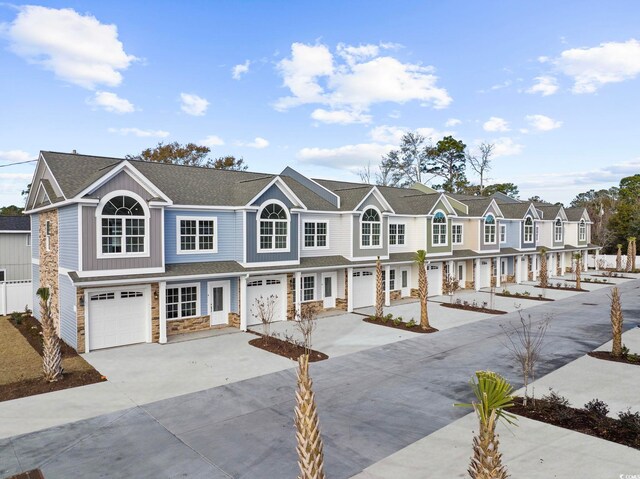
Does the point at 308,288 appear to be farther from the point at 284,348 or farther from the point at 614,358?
the point at 614,358

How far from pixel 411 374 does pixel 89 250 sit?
38.9ft

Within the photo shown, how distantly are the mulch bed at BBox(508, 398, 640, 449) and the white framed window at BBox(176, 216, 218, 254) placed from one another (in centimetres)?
1360

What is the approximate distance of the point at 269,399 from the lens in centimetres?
1151

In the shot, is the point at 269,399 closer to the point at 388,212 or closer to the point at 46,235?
the point at 46,235

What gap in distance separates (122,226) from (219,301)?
5684 mm

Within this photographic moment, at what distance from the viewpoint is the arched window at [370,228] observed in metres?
25.5

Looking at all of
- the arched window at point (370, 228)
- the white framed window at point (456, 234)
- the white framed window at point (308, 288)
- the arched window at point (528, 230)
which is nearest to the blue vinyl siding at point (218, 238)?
the white framed window at point (308, 288)

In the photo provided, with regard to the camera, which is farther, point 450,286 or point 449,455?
point 450,286

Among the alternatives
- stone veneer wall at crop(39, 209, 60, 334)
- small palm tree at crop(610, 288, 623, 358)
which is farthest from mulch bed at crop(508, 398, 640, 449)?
stone veneer wall at crop(39, 209, 60, 334)

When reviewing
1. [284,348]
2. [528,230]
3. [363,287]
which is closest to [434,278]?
[363,287]

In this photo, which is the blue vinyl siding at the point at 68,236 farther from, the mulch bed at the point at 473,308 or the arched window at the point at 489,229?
the arched window at the point at 489,229

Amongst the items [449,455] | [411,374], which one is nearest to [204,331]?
[411,374]

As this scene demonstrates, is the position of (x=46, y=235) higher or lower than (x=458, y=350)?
higher

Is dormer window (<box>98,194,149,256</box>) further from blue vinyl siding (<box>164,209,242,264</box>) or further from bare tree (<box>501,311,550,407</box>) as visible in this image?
bare tree (<box>501,311,550,407</box>)
